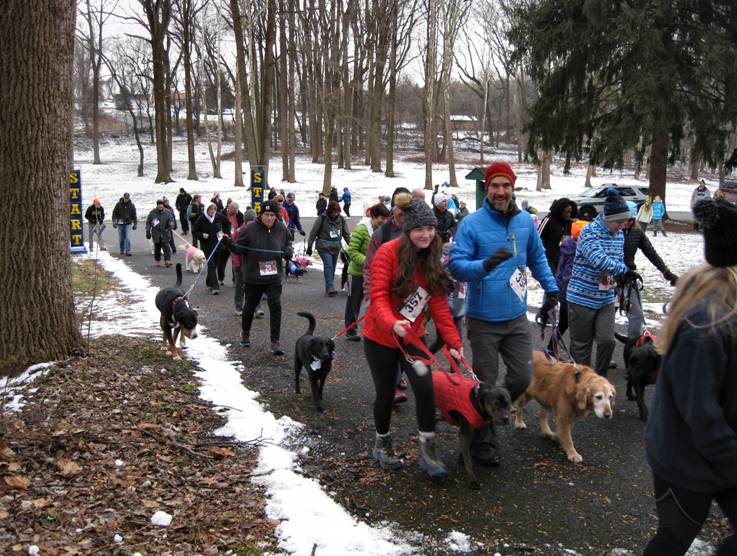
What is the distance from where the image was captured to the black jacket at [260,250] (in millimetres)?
7793

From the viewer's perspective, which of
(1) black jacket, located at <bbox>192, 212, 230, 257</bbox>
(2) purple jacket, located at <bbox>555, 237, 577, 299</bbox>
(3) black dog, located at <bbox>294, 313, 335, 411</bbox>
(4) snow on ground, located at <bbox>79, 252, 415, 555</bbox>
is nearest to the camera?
(4) snow on ground, located at <bbox>79, 252, 415, 555</bbox>

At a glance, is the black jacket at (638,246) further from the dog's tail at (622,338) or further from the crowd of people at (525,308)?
the dog's tail at (622,338)

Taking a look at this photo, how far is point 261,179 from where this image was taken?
19125mm

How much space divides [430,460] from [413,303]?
1.11 meters

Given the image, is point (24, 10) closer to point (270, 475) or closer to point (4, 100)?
point (4, 100)

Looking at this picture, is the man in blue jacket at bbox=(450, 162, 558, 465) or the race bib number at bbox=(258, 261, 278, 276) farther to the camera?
the race bib number at bbox=(258, 261, 278, 276)

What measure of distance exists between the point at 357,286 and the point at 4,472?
4.90 meters

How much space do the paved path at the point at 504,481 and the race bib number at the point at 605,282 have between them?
1200mm

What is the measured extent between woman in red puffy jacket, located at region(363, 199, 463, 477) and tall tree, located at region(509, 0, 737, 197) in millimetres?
20504

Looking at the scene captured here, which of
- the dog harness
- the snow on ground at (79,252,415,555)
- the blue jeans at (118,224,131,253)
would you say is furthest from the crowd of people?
the blue jeans at (118,224,131,253)

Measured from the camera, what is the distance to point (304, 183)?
44.2 metres

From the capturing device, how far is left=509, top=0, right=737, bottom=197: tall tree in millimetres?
21891

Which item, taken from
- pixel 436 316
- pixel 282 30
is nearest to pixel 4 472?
pixel 436 316

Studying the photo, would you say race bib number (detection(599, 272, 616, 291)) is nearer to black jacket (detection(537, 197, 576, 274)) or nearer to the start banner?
black jacket (detection(537, 197, 576, 274))
